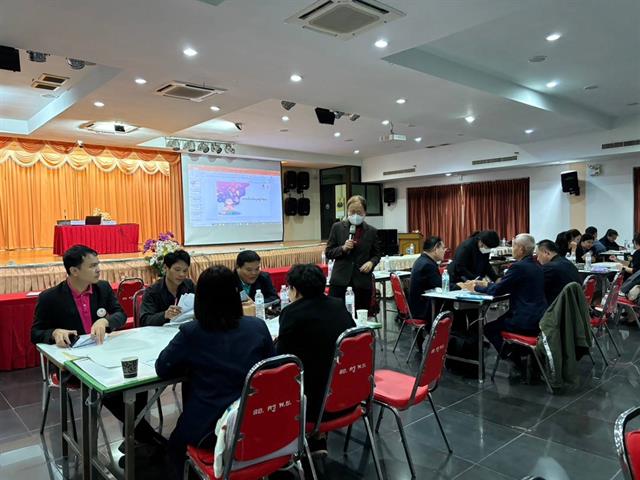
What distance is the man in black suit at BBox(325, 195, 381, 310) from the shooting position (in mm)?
4180

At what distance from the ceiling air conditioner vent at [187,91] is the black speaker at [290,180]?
7.58m

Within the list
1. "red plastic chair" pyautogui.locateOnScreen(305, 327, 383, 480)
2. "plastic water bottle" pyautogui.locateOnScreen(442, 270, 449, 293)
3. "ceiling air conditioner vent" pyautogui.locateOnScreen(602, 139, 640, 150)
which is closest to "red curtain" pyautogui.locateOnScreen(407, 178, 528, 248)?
"ceiling air conditioner vent" pyautogui.locateOnScreen(602, 139, 640, 150)

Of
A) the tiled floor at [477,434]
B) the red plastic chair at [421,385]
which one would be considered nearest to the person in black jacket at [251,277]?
the tiled floor at [477,434]

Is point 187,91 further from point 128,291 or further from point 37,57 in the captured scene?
point 128,291

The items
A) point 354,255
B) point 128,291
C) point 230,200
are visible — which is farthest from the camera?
point 230,200

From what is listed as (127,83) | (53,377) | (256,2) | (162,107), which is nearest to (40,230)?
(162,107)

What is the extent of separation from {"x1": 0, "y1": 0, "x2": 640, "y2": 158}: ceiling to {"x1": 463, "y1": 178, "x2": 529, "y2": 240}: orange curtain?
258cm

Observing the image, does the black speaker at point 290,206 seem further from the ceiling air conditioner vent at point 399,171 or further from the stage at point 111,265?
the stage at point 111,265

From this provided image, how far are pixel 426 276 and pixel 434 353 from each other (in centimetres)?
206

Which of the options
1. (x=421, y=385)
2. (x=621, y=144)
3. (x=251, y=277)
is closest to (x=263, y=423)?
(x=421, y=385)

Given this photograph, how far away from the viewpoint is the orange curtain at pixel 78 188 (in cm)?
912

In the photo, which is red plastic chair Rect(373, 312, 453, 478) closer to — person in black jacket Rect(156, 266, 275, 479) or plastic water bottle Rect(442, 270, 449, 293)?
person in black jacket Rect(156, 266, 275, 479)

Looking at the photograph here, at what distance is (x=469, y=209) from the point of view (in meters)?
11.9

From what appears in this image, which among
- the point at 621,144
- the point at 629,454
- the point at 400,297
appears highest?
the point at 621,144
